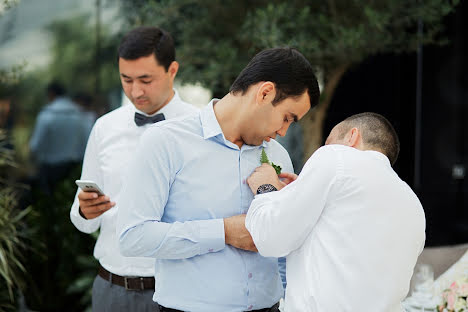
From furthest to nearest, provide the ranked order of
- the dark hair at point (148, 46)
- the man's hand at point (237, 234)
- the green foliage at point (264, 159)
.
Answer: the dark hair at point (148, 46), the green foliage at point (264, 159), the man's hand at point (237, 234)

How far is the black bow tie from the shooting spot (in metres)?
2.58

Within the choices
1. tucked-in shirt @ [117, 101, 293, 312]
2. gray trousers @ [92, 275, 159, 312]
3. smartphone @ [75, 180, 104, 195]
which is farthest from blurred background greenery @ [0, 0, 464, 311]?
tucked-in shirt @ [117, 101, 293, 312]

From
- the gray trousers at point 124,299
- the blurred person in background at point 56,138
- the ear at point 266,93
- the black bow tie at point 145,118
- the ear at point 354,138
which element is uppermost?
the ear at point 266,93

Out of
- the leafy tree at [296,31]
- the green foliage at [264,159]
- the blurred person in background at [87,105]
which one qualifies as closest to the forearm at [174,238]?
the green foliage at [264,159]

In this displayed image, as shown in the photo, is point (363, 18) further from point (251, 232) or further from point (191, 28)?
point (251, 232)

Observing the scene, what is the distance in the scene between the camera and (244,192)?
5.93 feet

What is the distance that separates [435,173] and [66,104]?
14.4ft

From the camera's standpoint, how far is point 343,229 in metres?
1.62

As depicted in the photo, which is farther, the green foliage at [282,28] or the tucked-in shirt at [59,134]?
the tucked-in shirt at [59,134]

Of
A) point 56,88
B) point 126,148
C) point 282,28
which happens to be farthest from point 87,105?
point 126,148

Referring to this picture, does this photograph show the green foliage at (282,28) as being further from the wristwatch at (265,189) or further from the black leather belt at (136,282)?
the wristwatch at (265,189)

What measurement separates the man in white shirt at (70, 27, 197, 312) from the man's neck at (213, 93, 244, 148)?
714mm

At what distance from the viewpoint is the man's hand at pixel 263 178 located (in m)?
1.76

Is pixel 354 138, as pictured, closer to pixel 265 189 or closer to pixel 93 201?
pixel 265 189
